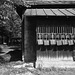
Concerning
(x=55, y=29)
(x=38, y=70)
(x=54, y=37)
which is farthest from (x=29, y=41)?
(x=38, y=70)

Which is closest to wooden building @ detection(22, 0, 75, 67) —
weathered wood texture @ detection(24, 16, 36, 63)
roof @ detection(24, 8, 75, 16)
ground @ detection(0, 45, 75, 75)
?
roof @ detection(24, 8, 75, 16)

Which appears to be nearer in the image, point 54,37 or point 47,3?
point 54,37

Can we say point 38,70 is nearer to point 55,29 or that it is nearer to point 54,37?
point 54,37

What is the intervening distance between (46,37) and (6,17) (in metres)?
2.51

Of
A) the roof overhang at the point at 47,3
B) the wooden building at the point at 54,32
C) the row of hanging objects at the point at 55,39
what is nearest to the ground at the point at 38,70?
the wooden building at the point at 54,32

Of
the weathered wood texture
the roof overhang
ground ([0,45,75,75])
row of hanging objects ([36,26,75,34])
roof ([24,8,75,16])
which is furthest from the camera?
the weathered wood texture

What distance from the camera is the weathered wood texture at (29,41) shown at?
307 inches

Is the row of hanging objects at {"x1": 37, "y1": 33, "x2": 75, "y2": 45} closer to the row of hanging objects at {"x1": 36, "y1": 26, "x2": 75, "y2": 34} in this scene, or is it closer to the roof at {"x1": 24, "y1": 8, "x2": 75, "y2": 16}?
the row of hanging objects at {"x1": 36, "y1": 26, "x2": 75, "y2": 34}

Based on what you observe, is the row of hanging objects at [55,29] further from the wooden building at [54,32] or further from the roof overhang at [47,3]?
the roof overhang at [47,3]

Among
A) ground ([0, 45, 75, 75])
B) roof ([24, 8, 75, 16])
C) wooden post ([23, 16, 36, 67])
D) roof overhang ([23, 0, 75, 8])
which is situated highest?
roof overhang ([23, 0, 75, 8])

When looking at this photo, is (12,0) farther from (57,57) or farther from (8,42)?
(8,42)

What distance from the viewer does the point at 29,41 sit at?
796 cm

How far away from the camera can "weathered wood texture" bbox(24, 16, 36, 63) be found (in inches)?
307

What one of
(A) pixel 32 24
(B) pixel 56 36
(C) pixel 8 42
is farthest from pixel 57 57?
(C) pixel 8 42
